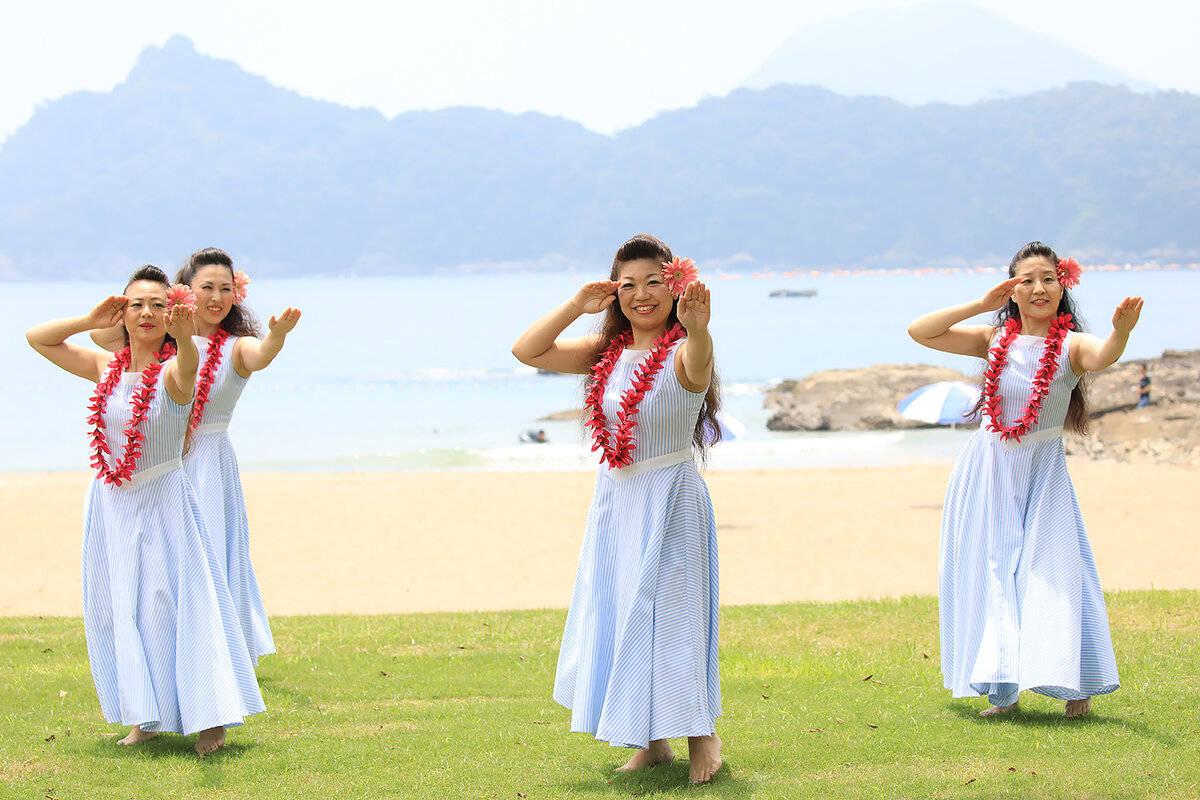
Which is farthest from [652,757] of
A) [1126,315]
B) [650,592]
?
[1126,315]

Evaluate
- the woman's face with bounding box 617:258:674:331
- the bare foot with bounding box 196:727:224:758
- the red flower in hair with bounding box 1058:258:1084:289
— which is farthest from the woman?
the red flower in hair with bounding box 1058:258:1084:289

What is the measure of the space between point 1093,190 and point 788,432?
184 metres

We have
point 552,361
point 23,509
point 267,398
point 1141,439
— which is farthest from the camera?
point 267,398

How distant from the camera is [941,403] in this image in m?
14.3

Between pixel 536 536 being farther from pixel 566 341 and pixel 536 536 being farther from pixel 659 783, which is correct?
pixel 659 783

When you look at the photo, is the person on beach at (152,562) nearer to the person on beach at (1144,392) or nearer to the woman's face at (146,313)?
the woman's face at (146,313)

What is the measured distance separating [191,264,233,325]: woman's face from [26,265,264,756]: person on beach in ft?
3.07

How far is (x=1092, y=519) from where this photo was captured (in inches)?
618

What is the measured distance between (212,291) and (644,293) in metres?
2.68

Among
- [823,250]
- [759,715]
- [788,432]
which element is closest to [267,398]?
[788,432]

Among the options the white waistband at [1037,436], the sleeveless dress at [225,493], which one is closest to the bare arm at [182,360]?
the sleeveless dress at [225,493]

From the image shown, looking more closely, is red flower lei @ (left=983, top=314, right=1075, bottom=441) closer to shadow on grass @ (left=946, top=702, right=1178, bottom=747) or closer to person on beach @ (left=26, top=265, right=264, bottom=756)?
shadow on grass @ (left=946, top=702, right=1178, bottom=747)

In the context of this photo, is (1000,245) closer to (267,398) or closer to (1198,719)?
(267,398)

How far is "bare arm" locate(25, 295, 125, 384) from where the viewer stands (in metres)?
5.54
